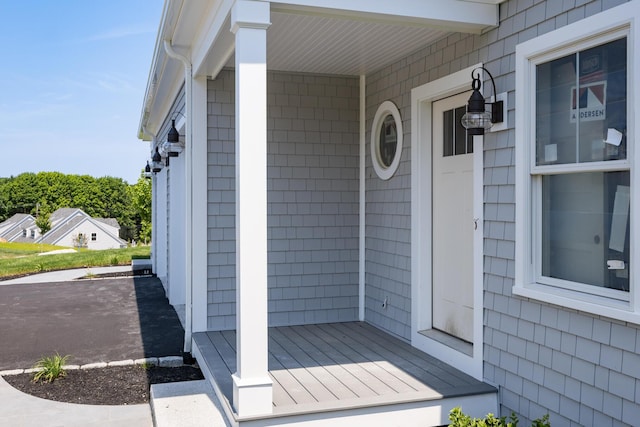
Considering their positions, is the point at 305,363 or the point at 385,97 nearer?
the point at 305,363

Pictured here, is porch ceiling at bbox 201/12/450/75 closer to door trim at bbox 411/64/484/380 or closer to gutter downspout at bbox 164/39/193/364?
gutter downspout at bbox 164/39/193/364

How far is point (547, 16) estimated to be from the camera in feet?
10.5

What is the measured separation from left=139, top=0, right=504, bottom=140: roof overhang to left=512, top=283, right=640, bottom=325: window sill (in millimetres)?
1656

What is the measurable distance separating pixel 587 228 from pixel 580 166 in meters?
0.32

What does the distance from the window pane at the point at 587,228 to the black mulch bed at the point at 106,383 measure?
290cm

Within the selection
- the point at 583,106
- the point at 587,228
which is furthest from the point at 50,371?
Answer: the point at 583,106

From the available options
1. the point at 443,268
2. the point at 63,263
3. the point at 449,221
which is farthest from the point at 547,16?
the point at 63,263

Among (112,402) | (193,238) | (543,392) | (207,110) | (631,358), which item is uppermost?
(207,110)

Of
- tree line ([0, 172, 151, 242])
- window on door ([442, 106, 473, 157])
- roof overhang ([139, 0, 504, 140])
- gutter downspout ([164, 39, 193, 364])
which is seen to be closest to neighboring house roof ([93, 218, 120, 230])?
tree line ([0, 172, 151, 242])

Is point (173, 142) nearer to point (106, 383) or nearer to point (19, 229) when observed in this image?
point (106, 383)

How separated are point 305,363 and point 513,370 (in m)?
1.48

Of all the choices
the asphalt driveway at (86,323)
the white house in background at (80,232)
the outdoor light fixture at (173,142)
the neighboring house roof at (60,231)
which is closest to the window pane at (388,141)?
the outdoor light fixture at (173,142)

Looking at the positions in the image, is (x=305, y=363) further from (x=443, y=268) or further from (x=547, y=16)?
(x=547, y=16)

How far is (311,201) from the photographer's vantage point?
569 cm
